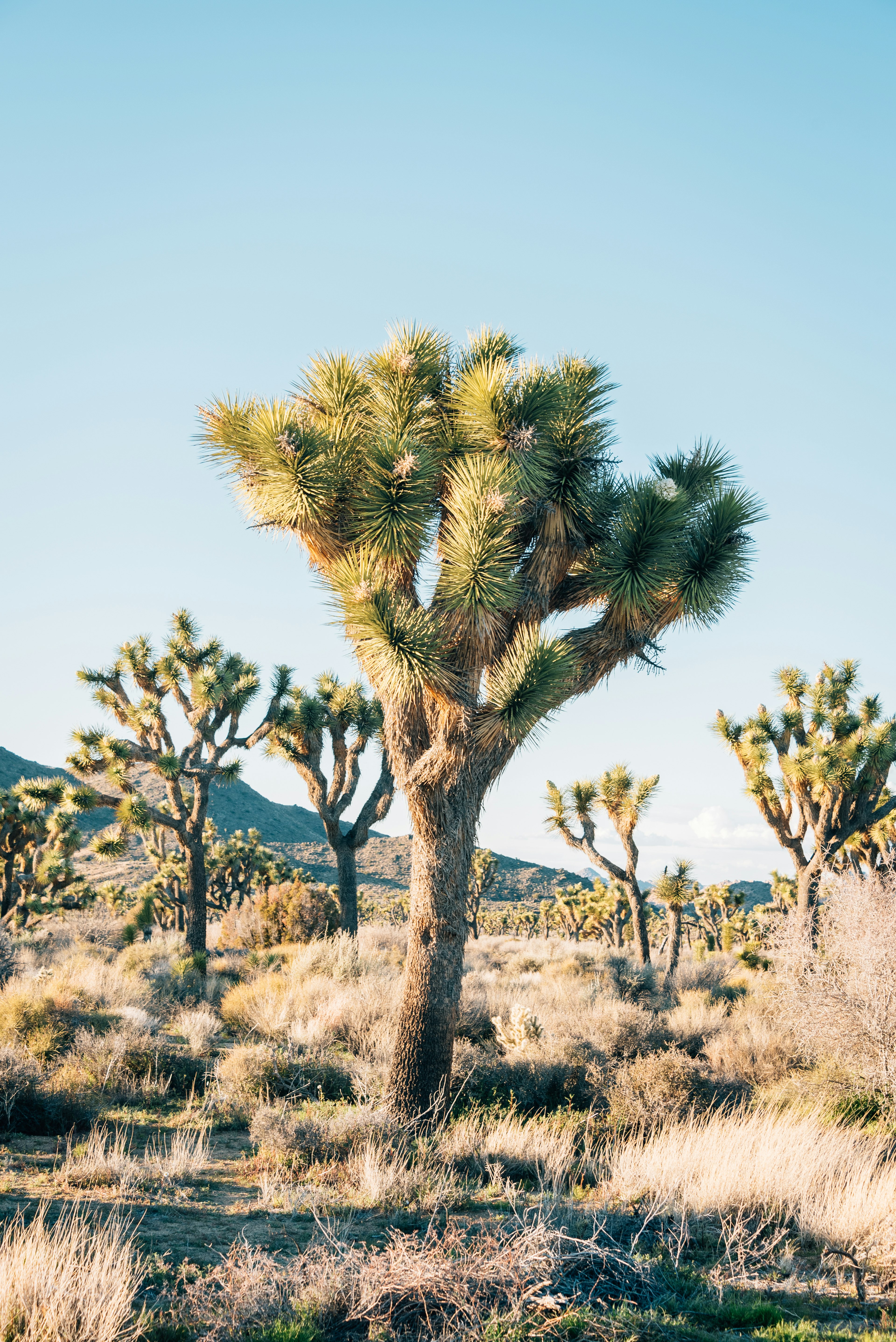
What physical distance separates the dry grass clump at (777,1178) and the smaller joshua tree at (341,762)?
32.6 ft

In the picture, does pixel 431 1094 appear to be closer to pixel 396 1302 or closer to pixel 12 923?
pixel 396 1302

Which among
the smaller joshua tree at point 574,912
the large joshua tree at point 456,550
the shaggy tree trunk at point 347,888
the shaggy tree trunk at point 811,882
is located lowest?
the smaller joshua tree at point 574,912

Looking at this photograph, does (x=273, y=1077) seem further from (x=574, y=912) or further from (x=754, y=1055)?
(x=574, y=912)

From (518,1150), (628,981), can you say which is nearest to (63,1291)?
(518,1150)

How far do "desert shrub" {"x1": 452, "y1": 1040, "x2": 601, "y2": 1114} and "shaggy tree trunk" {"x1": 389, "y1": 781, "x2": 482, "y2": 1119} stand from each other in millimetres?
660

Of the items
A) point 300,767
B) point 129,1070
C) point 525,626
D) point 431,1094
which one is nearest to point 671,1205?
point 431,1094

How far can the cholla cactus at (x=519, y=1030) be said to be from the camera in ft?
33.9

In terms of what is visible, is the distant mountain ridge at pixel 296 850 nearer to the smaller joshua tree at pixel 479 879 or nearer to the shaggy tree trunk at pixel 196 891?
the smaller joshua tree at pixel 479 879

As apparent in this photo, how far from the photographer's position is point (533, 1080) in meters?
9.11

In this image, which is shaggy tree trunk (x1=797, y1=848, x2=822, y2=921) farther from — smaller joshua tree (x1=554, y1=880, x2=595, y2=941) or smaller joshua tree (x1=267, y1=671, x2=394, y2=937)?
smaller joshua tree (x1=554, y1=880, x2=595, y2=941)

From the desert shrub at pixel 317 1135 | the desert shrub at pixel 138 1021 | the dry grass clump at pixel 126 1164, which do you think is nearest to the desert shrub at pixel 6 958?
the desert shrub at pixel 138 1021

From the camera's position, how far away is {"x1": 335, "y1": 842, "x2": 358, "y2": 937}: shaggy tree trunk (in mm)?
16750

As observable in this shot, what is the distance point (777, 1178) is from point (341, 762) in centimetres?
1242

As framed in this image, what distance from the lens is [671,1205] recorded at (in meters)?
6.05
